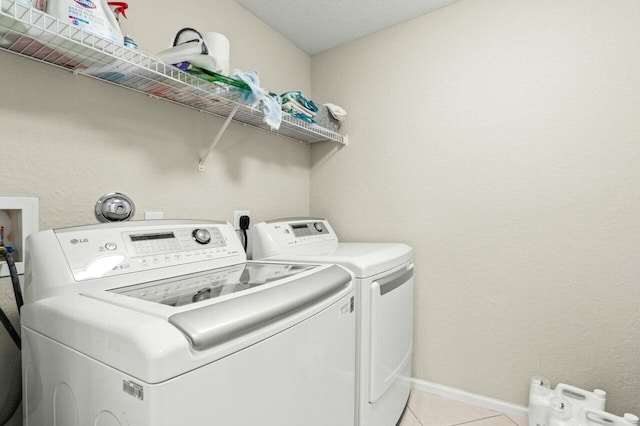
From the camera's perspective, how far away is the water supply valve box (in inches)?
39.5

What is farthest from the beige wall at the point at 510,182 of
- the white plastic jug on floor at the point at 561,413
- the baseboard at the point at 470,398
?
the white plastic jug on floor at the point at 561,413

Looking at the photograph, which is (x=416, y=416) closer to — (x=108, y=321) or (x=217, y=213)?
(x=217, y=213)

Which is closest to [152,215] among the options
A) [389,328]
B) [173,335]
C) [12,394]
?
[12,394]

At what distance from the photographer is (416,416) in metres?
1.72

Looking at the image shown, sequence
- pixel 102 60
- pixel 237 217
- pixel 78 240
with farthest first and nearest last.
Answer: pixel 237 217 → pixel 102 60 → pixel 78 240

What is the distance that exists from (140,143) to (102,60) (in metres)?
0.37

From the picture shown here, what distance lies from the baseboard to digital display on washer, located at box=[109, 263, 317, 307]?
1312mm

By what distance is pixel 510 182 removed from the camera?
169cm

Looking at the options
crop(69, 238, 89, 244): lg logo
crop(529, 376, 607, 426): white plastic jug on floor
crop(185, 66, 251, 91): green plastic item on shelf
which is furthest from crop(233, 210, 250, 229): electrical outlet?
crop(529, 376, 607, 426): white plastic jug on floor

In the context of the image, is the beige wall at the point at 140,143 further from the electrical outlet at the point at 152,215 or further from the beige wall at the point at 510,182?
the beige wall at the point at 510,182

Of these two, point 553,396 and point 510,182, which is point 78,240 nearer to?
point 510,182

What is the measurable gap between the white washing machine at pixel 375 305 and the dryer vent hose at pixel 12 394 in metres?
0.93

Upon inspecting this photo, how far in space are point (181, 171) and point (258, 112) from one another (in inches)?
18.6

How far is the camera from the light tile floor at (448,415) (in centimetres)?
165
